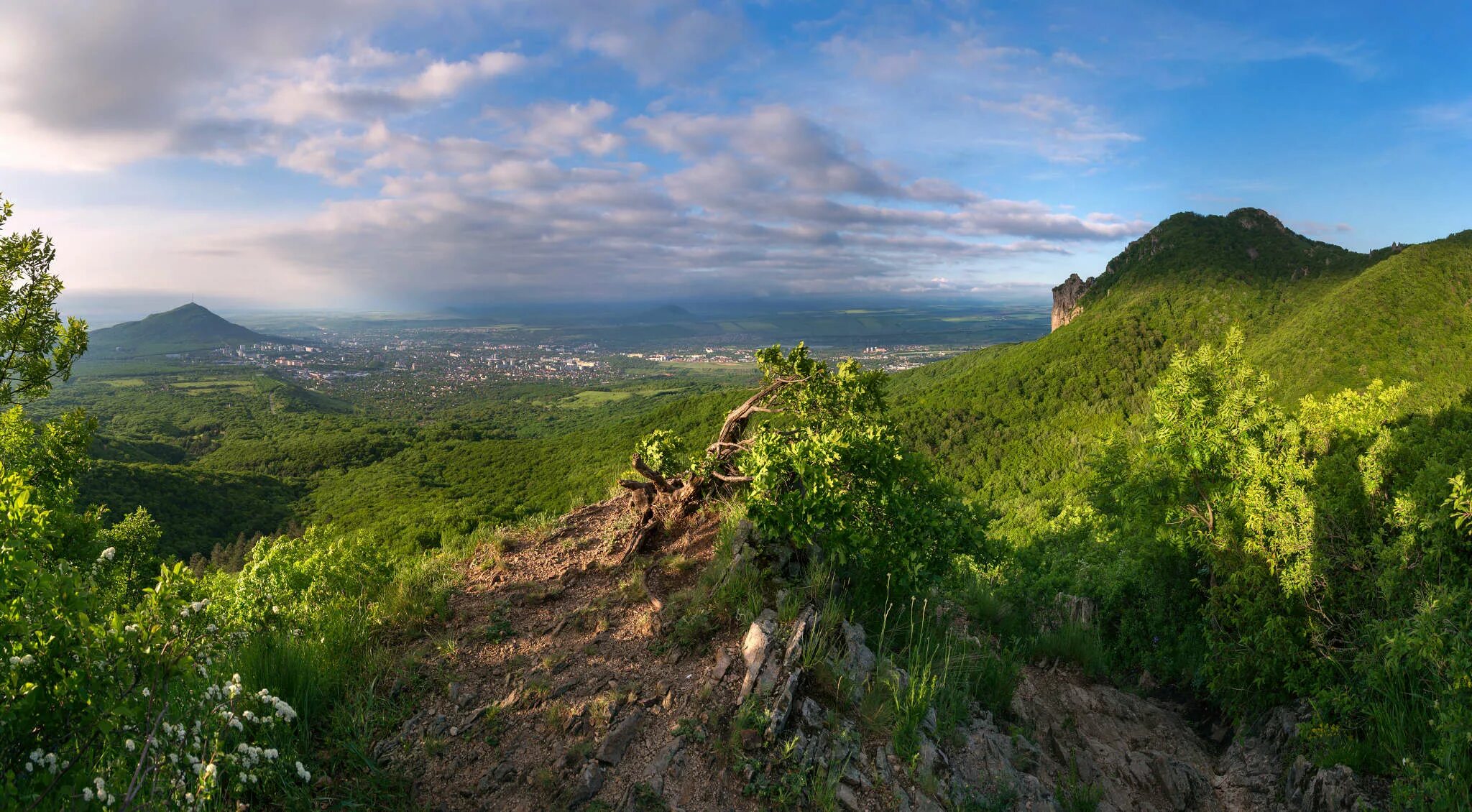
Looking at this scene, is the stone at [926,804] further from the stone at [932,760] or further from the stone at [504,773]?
the stone at [504,773]

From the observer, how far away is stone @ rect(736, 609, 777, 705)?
5.27m

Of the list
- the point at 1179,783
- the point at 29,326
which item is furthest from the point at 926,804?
the point at 29,326

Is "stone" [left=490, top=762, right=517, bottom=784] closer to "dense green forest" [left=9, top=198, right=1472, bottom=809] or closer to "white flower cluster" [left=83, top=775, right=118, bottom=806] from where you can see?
"dense green forest" [left=9, top=198, right=1472, bottom=809]

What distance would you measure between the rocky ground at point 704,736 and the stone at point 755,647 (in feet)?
0.05

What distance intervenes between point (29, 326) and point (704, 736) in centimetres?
1593

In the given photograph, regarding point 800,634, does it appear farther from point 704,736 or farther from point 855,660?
point 704,736

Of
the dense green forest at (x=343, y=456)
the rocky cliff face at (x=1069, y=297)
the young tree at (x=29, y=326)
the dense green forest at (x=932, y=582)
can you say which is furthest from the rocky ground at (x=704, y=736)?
the rocky cliff face at (x=1069, y=297)

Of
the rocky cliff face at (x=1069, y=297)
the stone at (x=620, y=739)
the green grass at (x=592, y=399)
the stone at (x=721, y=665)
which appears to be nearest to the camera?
the stone at (x=620, y=739)

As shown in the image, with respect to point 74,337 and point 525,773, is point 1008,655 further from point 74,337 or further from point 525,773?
point 74,337

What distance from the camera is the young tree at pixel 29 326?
11.1 metres

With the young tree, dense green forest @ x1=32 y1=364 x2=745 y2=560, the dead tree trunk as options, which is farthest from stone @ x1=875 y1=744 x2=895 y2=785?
the young tree

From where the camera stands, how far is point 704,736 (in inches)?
194

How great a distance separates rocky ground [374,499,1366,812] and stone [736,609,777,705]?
0.05ft

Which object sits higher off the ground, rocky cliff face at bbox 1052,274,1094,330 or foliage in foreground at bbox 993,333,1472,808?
rocky cliff face at bbox 1052,274,1094,330
